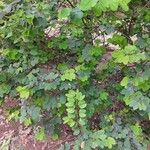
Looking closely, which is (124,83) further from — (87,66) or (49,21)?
(49,21)

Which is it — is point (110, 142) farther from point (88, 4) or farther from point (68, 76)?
point (88, 4)

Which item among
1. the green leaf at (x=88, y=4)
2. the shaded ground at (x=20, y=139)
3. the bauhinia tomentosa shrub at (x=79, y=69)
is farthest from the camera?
the shaded ground at (x=20, y=139)

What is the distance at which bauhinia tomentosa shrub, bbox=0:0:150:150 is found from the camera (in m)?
2.24

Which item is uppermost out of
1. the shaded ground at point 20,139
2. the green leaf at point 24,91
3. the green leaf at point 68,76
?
the green leaf at point 68,76

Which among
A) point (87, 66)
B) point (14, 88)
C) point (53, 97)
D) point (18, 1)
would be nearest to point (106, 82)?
point (87, 66)

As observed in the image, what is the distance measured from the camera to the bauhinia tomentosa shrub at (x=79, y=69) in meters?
2.24

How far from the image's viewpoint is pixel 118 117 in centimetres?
265

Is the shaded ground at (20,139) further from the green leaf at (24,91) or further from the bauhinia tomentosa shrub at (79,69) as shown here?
the green leaf at (24,91)

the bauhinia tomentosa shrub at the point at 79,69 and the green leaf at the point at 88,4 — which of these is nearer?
the green leaf at the point at 88,4

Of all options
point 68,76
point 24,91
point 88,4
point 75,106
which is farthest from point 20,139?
point 88,4

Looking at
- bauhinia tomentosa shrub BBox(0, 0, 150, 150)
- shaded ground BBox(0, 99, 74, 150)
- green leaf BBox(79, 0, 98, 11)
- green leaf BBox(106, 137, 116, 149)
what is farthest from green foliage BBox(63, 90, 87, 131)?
green leaf BBox(79, 0, 98, 11)

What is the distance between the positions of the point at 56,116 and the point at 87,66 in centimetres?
54

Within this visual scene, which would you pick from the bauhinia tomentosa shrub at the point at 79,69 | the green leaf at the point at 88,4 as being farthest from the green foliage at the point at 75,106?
the green leaf at the point at 88,4

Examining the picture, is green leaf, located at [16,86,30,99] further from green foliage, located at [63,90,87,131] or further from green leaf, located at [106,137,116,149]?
green leaf, located at [106,137,116,149]
